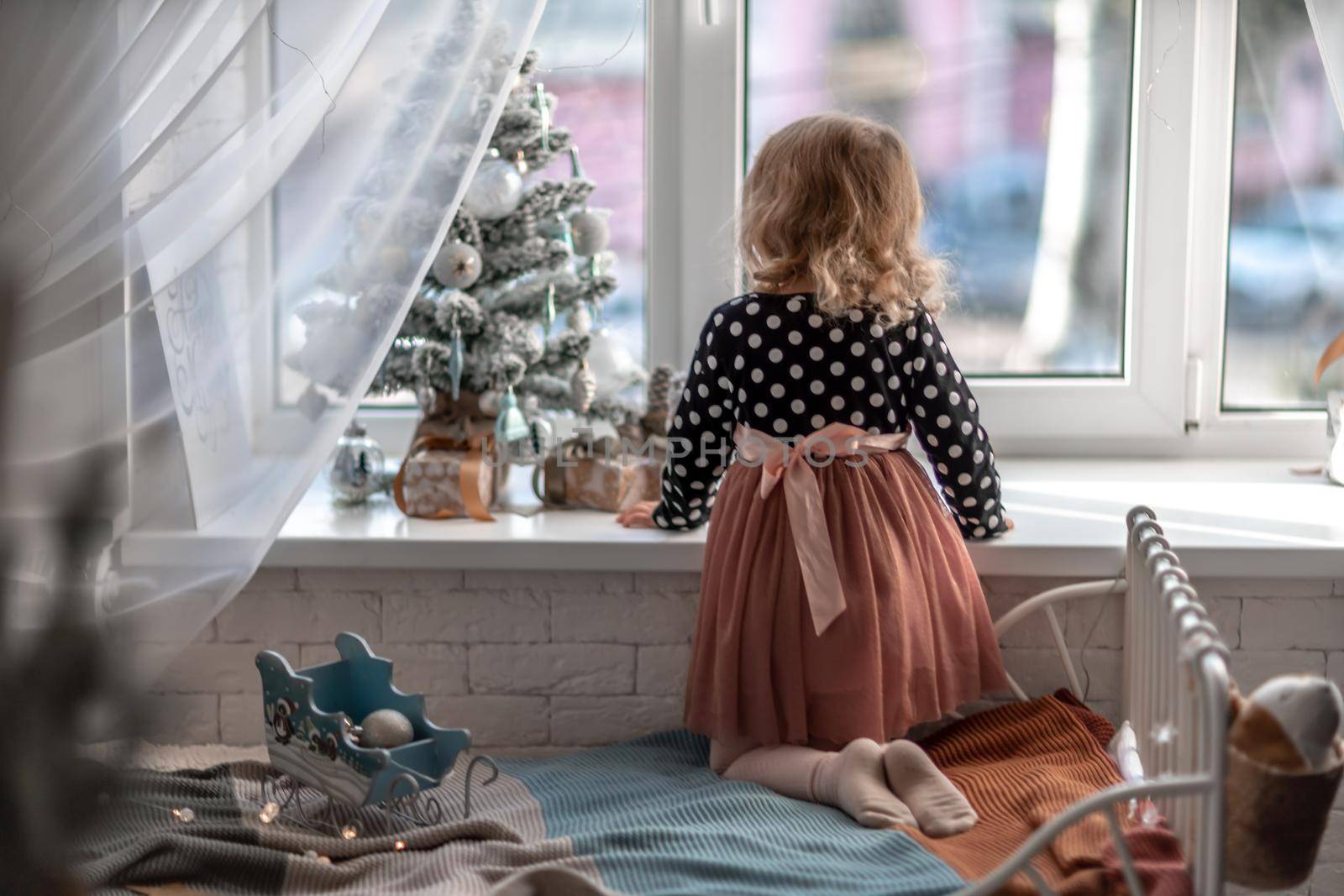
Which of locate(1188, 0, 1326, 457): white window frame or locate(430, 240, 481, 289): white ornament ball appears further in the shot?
locate(1188, 0, 1326, 457): white window frame

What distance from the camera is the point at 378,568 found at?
6.23ft

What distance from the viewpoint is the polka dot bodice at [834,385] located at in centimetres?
171

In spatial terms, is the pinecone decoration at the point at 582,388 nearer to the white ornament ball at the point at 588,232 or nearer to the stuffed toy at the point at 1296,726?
the white ornament ball at the point at 588,232

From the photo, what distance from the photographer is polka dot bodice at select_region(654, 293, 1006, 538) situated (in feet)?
5.62

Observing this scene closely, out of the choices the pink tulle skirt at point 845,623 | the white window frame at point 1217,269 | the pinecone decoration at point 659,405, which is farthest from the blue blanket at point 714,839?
the white window frame at point 1217,269

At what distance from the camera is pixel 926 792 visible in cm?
156

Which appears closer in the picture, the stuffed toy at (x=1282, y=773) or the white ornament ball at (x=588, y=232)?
the stuffed toy at (x=1282, y=773)

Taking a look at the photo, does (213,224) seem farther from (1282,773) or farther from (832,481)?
(1282,773)

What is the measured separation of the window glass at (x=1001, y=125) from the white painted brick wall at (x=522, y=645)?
2.08 ft

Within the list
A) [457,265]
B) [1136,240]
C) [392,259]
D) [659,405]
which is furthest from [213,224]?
[1136,240]

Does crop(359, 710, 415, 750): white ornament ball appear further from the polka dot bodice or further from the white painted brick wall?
the polka dot bodice

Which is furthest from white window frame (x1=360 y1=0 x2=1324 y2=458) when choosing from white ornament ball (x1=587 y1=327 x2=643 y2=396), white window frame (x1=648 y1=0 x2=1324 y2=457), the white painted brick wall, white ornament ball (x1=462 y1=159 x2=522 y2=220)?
the white painted brick wall

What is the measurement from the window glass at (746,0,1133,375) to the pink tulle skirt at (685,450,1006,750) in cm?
66

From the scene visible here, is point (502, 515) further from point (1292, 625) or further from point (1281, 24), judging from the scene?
point (1281, 24)
